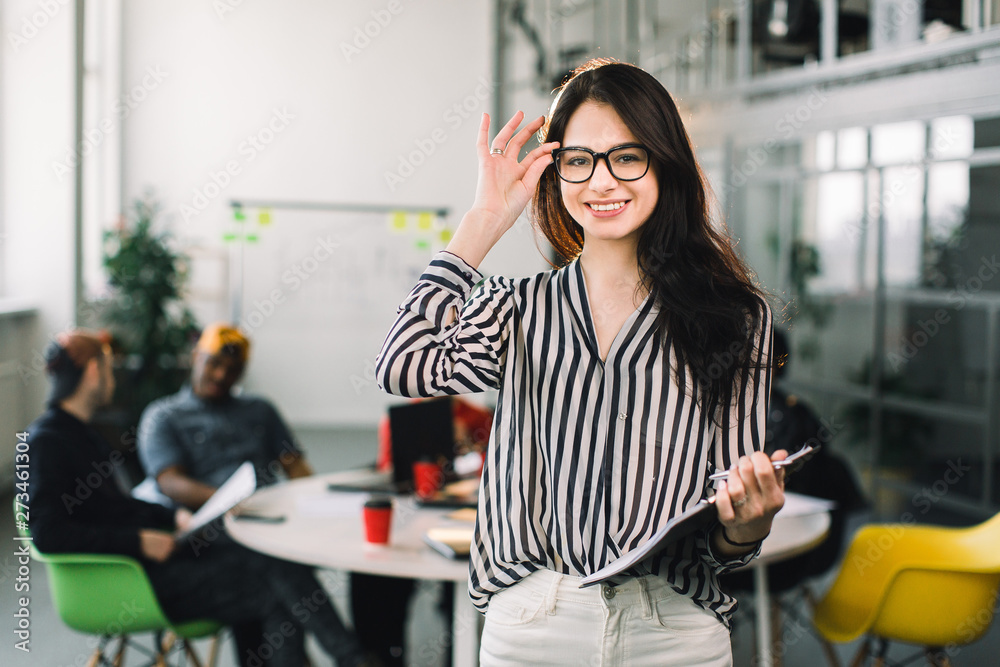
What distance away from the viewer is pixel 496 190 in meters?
1.11

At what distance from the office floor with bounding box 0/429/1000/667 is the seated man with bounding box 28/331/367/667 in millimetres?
754

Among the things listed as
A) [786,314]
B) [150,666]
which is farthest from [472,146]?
[786,314]

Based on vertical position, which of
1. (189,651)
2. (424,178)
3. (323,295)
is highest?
(424,178)

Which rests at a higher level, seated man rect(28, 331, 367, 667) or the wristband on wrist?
the wristband on wrist

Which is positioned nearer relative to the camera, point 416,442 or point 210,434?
point 416,442

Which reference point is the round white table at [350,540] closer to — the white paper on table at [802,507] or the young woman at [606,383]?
the young woman at [606,383]

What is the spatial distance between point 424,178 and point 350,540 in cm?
654

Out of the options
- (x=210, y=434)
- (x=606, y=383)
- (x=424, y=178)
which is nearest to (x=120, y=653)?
(x=210, y=434)

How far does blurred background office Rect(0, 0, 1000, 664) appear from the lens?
4.39 meters

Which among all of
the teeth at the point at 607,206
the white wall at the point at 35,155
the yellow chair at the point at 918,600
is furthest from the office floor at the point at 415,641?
the teeth at the point at 607,206

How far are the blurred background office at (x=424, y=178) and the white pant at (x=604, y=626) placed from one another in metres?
0.47

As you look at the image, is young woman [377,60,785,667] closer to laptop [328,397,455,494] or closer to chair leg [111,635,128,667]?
laptop [328,397,455,494]

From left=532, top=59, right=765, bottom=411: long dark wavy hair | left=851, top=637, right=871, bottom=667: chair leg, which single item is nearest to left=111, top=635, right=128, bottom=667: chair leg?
left=532, top=59, right=765, bottom=411: long dark wavy hair

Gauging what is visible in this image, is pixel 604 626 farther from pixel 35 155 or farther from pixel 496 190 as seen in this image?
pixel 35 155
